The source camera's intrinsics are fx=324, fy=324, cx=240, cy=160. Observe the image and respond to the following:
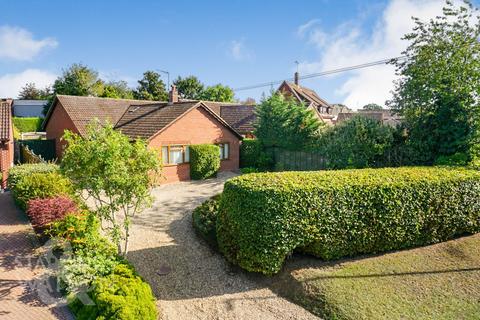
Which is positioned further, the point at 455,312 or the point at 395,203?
the point at 395,203

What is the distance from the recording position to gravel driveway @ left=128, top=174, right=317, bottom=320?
7.73 meters

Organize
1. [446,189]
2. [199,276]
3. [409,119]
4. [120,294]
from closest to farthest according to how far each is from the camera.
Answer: [120,294] → [199,276] → [446,189] → [409,119]

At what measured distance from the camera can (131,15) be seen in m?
12.1

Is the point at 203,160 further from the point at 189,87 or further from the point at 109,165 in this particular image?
the point at 189,87

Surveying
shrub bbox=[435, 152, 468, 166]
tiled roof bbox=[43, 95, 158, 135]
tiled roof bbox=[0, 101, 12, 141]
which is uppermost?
tiled roof bbox=[43, 95, 158, 135]

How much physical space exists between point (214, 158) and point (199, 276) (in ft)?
42.3

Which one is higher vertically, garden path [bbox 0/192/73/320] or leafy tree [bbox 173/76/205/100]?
leafy tree [bbox 173/76/205/100]

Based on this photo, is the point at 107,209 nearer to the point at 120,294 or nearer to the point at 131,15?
the point at 120,294

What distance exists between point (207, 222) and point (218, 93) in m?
45.0

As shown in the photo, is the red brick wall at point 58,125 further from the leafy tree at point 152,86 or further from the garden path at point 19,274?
the leafy tree at point 152,86

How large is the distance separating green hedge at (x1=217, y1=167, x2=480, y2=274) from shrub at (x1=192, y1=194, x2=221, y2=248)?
1292 mm

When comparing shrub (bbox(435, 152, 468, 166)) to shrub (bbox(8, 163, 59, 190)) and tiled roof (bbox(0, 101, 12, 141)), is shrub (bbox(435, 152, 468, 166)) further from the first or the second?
tiled roof (bbox(0, 101, 12, 141))

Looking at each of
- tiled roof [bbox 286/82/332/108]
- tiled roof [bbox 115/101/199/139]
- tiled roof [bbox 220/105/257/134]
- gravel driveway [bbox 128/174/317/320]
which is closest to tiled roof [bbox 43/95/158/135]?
tiled roof [bbox 115/101/199/139]

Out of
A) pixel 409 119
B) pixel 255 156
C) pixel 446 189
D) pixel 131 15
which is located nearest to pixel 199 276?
pixel 446 189
